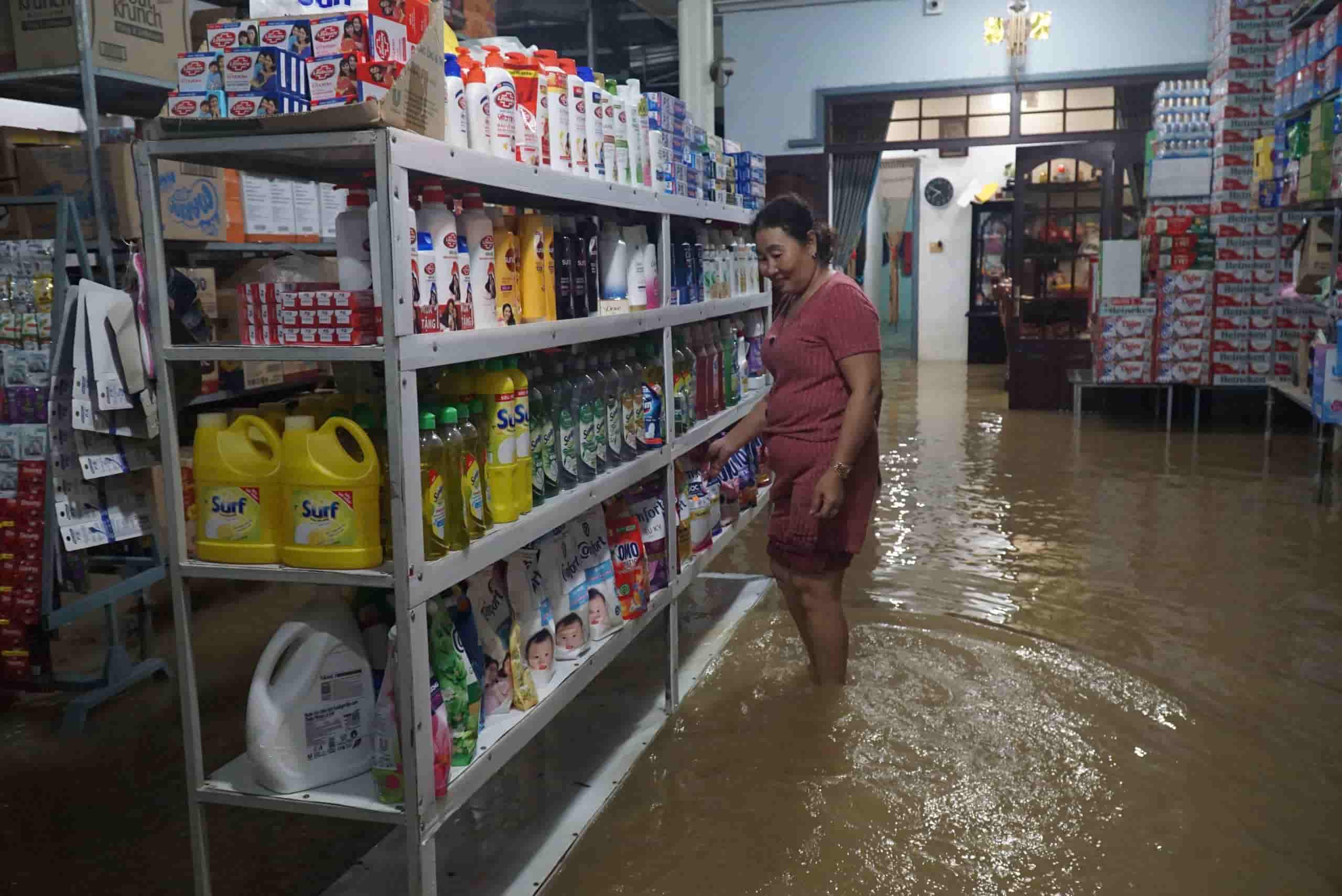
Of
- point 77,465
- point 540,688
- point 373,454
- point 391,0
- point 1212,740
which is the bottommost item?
point 1212,740

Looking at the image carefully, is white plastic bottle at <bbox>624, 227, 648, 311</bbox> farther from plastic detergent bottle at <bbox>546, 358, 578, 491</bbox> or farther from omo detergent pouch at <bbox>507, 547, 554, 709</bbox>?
omo detergent pouch at <bbox>507, 547, 554, 709</bbox>

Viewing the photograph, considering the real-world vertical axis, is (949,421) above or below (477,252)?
below

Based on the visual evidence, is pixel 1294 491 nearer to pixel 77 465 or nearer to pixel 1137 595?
pixel 1137 595

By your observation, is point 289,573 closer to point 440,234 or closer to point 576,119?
Answer: point 440,234

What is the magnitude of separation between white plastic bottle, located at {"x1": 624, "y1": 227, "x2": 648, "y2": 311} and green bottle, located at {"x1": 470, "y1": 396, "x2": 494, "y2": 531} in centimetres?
84

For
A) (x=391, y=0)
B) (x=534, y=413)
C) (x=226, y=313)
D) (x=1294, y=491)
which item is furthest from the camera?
(x=1294, y=491)

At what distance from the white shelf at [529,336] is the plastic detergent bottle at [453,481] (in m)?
0.12

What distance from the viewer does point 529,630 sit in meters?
2.62

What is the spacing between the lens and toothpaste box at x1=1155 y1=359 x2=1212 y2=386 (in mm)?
8664

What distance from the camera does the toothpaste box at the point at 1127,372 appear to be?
879cm

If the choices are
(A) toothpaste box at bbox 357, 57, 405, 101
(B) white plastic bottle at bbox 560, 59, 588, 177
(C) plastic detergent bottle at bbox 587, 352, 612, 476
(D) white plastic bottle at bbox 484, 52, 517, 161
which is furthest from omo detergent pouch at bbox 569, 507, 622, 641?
(A) toothpaste box at bbox 357, 57, 405, 101

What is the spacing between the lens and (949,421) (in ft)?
30.3

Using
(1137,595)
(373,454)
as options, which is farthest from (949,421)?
(373,454)

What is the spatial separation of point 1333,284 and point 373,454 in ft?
20.4
